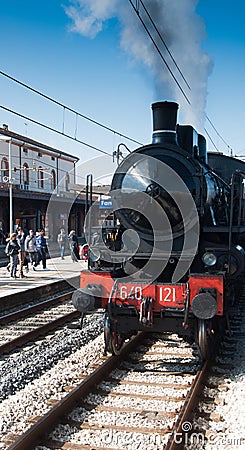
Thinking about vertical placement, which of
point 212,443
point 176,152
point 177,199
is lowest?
point 212,443

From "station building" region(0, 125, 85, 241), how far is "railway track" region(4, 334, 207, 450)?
19.3 meters

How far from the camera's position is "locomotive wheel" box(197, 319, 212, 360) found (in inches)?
224

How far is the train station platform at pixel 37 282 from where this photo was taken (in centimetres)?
1081

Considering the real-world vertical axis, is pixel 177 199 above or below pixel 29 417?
above

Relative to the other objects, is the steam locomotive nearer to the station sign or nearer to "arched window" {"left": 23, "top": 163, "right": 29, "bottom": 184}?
the station sign

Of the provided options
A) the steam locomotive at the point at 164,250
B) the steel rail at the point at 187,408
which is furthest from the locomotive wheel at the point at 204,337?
the steel rail at the point at 187,408

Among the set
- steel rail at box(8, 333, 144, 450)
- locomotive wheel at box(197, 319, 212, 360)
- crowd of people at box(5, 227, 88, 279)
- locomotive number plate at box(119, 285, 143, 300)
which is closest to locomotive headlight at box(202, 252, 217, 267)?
locomotive wheel at box(197, 319, 212, 360)

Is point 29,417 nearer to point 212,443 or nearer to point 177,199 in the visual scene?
point 212,443

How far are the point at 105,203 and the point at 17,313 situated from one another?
3235 mm

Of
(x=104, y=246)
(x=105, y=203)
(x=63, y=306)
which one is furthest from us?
(x=63, y=306)

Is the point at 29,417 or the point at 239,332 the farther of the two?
the point at 239,332

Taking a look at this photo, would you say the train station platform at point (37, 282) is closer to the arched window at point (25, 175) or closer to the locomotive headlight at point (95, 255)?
the locomotive headlight at point (95, 255)

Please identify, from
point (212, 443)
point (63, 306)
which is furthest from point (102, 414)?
point (63, 306)

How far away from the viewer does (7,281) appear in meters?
13.1
